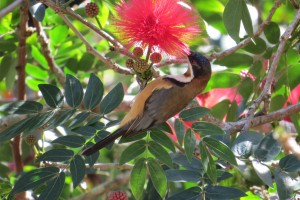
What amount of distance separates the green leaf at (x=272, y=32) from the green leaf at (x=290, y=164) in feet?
2.16

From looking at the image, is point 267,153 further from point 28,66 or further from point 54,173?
point 28,66

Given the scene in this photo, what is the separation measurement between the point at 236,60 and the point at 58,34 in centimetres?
85

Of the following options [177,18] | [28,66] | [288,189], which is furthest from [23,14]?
[288,189]

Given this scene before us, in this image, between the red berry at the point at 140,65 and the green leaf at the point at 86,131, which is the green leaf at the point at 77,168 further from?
the red berry at the point at 140,65

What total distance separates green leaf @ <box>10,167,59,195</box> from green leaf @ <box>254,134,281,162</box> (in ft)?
2.20

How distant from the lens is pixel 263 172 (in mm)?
2135

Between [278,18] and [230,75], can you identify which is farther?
[278,18]

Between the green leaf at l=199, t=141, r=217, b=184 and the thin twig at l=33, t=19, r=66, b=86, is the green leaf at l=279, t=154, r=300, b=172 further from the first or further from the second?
the thin twig at l=33, t=19, r=66, b=86

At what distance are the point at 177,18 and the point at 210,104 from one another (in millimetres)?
808

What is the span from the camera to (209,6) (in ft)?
8.77

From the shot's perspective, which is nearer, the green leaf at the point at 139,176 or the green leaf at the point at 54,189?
the green leaf at the point at 54,189

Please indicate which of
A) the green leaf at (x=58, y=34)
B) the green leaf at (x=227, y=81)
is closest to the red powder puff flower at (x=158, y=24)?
the green leaf at (x=227, y=81)

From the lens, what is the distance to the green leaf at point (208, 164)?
2.03 metres

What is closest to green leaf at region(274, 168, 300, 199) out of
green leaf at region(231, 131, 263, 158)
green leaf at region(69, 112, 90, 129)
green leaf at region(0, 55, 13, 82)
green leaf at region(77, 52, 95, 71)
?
green leaf at region(231, 131, 263, 158)
